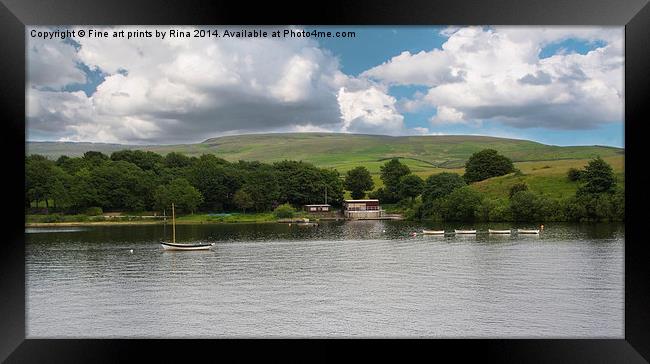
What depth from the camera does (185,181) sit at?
25.5m

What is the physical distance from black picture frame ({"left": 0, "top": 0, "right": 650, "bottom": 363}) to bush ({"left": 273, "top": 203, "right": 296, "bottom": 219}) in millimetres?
21744

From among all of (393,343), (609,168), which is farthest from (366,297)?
(609,168)

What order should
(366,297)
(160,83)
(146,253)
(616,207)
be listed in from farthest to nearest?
(160,83), (616,207), (146,253), (366,297)

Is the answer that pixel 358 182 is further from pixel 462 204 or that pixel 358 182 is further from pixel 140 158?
pixel 140 158

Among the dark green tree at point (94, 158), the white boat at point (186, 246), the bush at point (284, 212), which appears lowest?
the white boat at point (186, 246)

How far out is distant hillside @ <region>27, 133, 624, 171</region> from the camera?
3075 cm

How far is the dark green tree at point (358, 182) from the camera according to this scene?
97.1 ft

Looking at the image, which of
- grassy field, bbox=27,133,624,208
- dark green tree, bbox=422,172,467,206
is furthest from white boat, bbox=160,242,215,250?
grassy field, bbox=27,133,624,208

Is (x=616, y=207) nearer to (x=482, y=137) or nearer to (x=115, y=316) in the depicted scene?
(x=482, y=137)

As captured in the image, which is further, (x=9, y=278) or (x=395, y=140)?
(x=395, y=140)

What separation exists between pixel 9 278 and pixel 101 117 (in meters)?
26.7

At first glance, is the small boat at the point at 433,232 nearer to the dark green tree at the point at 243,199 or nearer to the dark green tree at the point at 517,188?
the dark green tree at the point at 517,188
